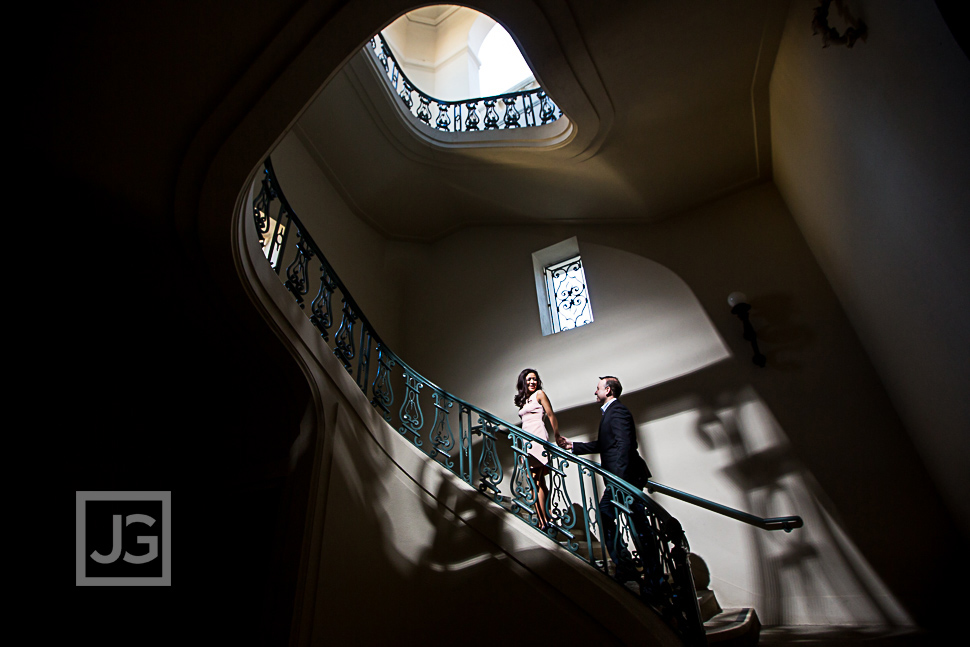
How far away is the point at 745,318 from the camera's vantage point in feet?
16.4

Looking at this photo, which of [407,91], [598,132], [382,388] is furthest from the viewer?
[407,91]

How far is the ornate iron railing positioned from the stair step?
5.63 meters

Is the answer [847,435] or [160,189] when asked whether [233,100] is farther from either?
[847,435]

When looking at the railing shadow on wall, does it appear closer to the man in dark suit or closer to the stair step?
the stair step

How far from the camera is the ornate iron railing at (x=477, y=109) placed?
21.8ft

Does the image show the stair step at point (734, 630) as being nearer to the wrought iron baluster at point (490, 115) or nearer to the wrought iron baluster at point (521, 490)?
the wrought iron baluster at point (521, 490)

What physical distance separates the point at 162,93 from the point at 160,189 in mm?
630

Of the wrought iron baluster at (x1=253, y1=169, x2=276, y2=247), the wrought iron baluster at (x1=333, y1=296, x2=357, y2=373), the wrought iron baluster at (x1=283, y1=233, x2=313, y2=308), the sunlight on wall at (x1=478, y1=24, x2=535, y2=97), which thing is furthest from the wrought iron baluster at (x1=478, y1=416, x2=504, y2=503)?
the sunlight on wall at (x1=478, y1=24, x2=535, y2=97)

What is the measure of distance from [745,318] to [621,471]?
2418mm

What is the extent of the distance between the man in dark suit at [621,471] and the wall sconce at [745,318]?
1693 mm

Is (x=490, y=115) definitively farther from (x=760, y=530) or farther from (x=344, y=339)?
(x=760, y=530)

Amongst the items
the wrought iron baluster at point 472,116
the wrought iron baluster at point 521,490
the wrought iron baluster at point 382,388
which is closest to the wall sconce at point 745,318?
the wrought iron baluster at point 521,490

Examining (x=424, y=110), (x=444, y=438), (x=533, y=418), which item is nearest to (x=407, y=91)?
(x=424, y=110)

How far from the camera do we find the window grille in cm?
643
